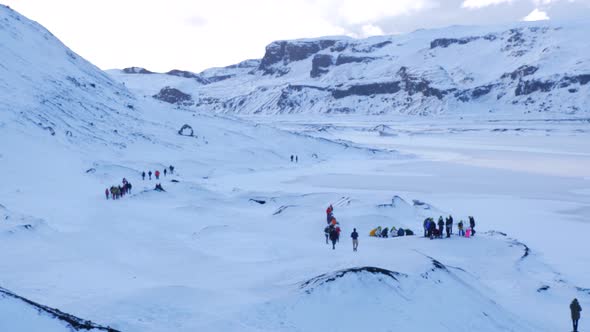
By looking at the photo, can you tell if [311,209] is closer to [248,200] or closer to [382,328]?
[248,200]

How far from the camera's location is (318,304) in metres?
12.5

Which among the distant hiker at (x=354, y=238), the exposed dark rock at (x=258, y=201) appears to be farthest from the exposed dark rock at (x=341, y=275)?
the exposed dark rock at (x=258, y=201)

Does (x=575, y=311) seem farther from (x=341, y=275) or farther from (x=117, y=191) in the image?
(x=117, y=191)

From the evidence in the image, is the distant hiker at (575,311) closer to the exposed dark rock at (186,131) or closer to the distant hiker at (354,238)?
the distant hiker at (354,238)

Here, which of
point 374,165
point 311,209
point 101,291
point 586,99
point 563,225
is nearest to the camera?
point 101,291

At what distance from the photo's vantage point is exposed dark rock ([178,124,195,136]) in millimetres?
63912

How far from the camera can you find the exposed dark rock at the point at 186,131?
2516 inches

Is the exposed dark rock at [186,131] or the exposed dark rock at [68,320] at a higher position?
the exposed dark rock at [186,131]

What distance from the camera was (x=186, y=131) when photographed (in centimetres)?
6525

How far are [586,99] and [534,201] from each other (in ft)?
565

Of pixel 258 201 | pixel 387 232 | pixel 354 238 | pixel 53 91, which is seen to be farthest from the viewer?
pixel 53 91

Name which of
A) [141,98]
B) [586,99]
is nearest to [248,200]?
[141,98]

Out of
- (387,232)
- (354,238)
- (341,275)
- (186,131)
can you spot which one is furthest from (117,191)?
(186,131)

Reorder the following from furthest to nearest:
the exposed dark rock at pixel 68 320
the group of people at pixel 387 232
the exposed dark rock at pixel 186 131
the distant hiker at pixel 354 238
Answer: the exposed dark rock at pixel 186 131, the group of people at pixel 387 232, the distant hiker at pixel 354 238, the exposed dark rock at pixel 68 320
